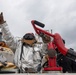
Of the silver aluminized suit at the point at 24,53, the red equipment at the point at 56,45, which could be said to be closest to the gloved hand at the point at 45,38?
the red equipment at the point at 56,45

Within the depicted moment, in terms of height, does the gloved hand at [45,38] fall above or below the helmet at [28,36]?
below

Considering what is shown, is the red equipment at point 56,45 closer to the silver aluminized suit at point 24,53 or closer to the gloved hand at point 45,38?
the gloved hand at point 45,38

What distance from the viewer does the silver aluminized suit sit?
4.09 meters

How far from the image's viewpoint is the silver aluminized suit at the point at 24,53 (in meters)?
4.09

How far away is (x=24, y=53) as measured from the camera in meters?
4.16

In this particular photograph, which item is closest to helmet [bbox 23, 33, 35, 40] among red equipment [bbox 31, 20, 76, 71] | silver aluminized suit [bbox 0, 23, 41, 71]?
silver aluminized suit [bbox 0, 23, 41, 71]

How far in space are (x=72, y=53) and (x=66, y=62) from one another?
0.36m

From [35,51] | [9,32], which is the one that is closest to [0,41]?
[9,32]

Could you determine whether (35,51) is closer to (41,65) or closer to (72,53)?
(41,65)

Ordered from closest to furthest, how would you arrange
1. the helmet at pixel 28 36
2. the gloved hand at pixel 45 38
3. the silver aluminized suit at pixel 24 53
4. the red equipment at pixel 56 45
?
the red equipment at pixel 56 45, the gloved hand at pixel 45 38, the silver aluminized suit at pixel 24 53, the helmet at pixel 28 36

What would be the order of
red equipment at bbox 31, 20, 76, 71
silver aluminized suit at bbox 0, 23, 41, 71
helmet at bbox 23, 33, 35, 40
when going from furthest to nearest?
helmet at bbox 23, 33, 35, 40 < silver aluminized suit at bbox 0, 23, 41, 71 < red equipment at bbox 31, 20, 76, 71

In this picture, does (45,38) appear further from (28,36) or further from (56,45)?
(28,36)

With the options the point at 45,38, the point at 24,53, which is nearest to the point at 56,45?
the point at 45,38

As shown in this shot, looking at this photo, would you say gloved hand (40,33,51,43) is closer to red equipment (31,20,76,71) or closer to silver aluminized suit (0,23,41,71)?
red equipment (31,20,76,71)
